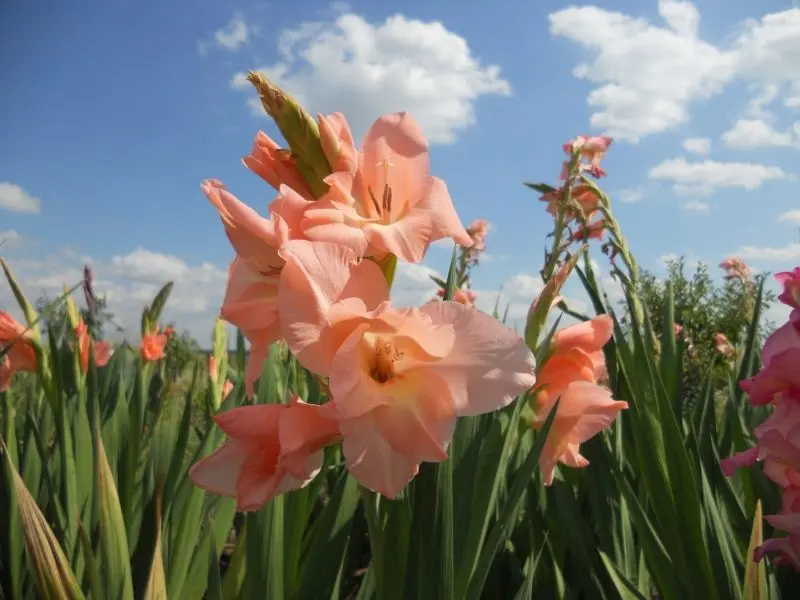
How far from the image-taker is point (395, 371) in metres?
0.72

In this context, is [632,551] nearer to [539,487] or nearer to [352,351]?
[539,487]

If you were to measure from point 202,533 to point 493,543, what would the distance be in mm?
945

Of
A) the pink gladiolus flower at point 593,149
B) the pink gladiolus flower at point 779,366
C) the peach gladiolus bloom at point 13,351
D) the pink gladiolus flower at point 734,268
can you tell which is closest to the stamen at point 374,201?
the pink gladiolus flower at point 779,366

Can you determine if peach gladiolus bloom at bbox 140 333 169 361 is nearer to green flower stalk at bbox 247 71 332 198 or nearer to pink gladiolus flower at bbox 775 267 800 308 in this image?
green flower stalk at bbox 247 71 332 198

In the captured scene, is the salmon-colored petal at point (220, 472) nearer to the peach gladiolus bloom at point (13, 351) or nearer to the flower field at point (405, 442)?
the flower field at point (405, 442)

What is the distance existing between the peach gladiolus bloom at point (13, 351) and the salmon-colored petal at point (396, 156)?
5.19 ft

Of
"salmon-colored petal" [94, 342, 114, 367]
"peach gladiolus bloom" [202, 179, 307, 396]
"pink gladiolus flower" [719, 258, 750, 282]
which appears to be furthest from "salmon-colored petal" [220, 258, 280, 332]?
"pink gladiolus flower" [719, 258, 750, 282]

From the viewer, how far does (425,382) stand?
2.34 feet

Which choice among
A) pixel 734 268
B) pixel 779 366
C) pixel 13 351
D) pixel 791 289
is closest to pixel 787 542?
pixel 779 366

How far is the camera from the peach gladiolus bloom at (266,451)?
0.70m

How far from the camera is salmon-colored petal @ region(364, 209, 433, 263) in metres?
0.72

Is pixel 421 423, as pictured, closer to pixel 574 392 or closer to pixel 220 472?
pixel 220 472

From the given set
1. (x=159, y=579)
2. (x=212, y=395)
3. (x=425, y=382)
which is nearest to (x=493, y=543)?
(x=425, y=382)

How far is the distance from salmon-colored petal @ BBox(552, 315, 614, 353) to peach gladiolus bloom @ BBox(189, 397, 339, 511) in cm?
38
